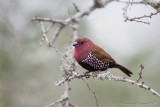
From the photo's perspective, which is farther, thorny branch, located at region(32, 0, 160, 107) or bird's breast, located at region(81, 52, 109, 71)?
bird's breast, located at region(81, 52, 109, 71)

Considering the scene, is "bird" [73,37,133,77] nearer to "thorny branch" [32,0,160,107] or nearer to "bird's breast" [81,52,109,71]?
"bird's breast" [81,52,109,71]

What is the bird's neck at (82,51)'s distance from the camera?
→ 440cm

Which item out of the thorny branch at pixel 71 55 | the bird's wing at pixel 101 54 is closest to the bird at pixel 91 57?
the bird's wing at pixel 101 54

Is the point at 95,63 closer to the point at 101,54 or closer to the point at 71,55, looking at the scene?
the point at 101,54

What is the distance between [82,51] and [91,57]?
0.13 metres

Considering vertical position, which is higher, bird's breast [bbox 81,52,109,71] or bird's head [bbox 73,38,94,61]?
bird's head [bbox 73,38,94,61]

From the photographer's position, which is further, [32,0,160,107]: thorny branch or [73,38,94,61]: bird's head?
[73,38,94,61]: bird's head

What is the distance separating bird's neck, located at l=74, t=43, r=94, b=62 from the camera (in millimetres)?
4398

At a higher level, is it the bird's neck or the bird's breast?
the bird's neck

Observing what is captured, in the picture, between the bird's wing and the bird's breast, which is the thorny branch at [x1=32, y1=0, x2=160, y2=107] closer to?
the bird's breast

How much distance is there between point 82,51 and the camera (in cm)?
448

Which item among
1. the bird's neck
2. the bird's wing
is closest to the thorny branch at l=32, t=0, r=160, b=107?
the bird's neck

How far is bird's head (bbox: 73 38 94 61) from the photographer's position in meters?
4.40

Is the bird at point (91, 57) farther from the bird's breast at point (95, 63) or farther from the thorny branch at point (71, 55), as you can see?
the thorny branch at point (71, 55)
